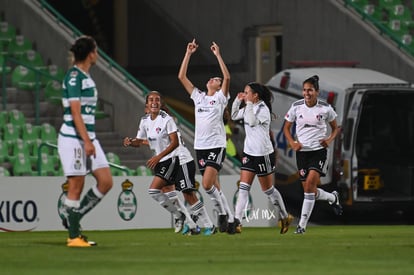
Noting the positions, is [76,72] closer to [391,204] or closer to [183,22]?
[391,204]

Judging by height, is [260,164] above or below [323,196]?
above

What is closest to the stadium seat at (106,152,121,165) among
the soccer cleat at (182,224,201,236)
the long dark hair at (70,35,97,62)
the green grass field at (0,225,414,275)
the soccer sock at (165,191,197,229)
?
the soccer sock at (165,191,197,229)

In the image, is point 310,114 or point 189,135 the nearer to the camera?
point 310,114

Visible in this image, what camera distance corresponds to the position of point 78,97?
14.0 meters

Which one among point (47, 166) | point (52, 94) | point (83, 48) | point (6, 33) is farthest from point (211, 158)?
point (6, 33)

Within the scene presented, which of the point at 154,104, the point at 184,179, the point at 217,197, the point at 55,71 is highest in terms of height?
the point at 55,71

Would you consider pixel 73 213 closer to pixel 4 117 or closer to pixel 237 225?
pixel 237 225

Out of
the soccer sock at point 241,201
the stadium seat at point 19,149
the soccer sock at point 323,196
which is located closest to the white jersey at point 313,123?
the soccer sock at point 323,196

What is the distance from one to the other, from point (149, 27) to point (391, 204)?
9.99 metres

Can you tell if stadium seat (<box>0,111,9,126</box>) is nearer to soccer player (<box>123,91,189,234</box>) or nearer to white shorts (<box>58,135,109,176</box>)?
soccer player (<box>123,91,189,234</box>)

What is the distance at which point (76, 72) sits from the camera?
14.2 meters

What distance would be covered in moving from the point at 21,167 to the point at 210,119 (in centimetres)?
634

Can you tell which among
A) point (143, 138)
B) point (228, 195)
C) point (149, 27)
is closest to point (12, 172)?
point (228, 195)

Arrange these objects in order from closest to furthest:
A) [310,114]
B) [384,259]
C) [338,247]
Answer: [384,259] → [338,247] → [310,114]
